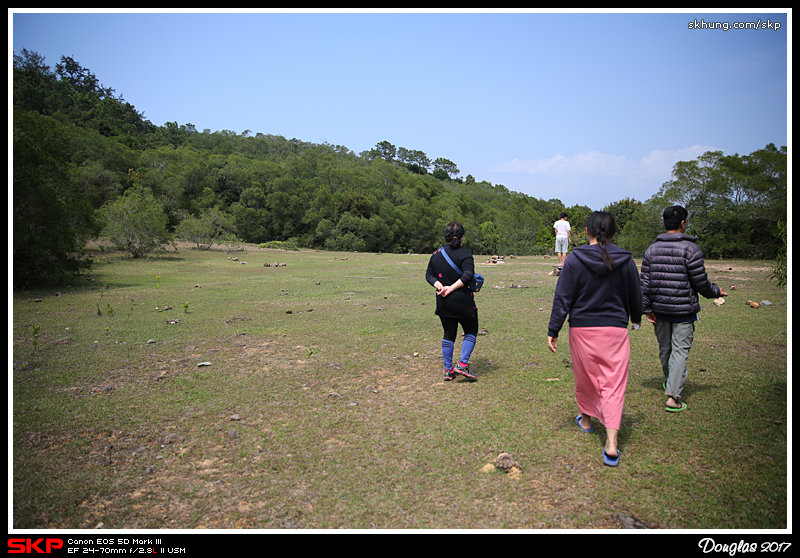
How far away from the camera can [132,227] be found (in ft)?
83.1

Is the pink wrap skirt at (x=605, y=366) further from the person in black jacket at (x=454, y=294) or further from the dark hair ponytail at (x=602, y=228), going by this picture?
the person in black jacket at (x=454, y=294)

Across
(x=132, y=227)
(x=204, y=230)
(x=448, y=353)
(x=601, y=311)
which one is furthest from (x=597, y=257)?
(x=204, y=230)

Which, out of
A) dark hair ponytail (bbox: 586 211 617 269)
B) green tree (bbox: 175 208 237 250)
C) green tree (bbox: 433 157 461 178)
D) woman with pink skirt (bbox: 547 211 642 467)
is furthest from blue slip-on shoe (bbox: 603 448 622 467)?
green tree (bbox: 433 157 461 178)

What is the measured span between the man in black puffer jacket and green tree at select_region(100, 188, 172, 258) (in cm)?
2679

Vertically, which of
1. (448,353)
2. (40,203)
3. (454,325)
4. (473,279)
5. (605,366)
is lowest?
(448,353)

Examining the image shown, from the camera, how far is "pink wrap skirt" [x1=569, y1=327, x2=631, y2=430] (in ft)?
11.3

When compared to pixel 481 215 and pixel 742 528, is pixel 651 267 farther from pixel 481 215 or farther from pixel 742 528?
pixel 481 215

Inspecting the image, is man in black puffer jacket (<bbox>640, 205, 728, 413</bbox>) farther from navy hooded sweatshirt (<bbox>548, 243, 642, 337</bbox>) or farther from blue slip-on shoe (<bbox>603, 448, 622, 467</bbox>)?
blue slip-on shoe (<bbox>603, 448, 622, 467</bbox>)

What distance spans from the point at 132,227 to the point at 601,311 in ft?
89.3

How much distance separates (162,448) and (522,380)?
11.9 feet

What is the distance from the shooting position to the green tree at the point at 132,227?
2506 cm

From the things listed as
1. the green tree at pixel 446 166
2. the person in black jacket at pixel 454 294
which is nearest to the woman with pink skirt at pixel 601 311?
the person in black jacket at pixel 454 294

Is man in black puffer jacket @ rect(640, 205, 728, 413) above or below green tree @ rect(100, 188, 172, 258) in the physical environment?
below

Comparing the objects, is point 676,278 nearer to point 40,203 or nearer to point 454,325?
point 454,325
